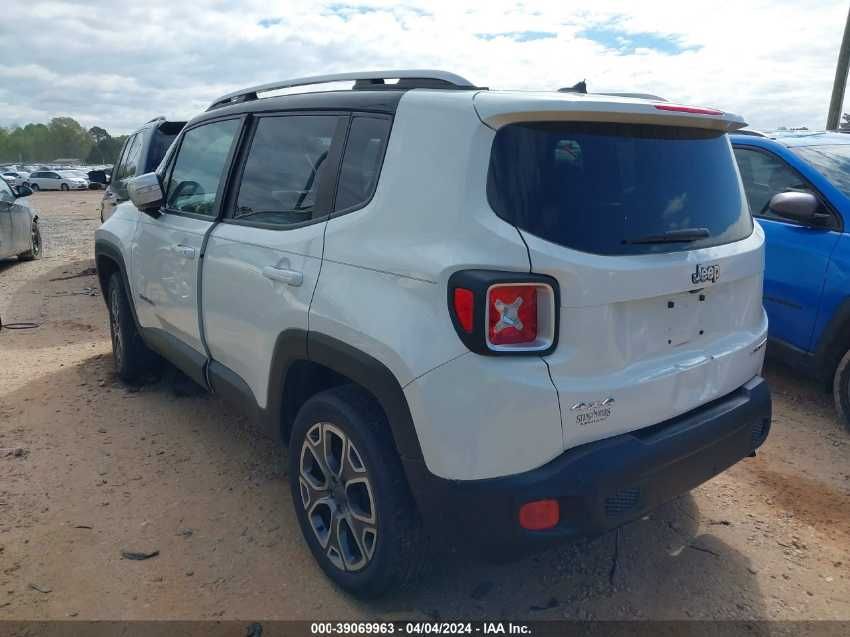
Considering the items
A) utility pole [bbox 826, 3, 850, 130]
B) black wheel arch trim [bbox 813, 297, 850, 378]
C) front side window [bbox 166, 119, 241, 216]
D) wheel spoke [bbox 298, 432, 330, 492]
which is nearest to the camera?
wheel spoke [bbox 298, 432, 330, 492]

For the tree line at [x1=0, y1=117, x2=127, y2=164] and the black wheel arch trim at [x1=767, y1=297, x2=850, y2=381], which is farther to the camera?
the tree line at [x1=0, y1=117, x2=127, y2=164]

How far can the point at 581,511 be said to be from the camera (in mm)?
2166

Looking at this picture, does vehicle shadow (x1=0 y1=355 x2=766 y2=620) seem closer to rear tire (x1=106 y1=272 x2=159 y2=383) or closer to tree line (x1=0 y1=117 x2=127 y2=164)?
rear tire (x1=106 y1=272 x2=159 y2=383)

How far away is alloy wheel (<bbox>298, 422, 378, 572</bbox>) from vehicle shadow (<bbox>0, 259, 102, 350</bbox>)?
4561 mm

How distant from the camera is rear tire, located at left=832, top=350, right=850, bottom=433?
4.20m

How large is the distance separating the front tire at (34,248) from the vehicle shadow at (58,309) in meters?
0.83

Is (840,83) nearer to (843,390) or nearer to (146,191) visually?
(843,390)

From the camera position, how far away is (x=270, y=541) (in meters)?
3.15

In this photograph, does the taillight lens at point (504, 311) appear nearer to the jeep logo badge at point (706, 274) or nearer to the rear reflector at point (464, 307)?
the rear reflector at point (464, 307)

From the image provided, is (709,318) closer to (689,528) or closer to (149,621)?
(689,528)

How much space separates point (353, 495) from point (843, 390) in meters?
3.25

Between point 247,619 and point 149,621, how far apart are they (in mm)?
371

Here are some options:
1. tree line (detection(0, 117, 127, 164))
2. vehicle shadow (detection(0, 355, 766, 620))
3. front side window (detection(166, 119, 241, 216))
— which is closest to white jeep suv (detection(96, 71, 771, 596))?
vehicle shadow (detection(0, 355, 766, 620))

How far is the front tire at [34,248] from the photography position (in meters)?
11.6
